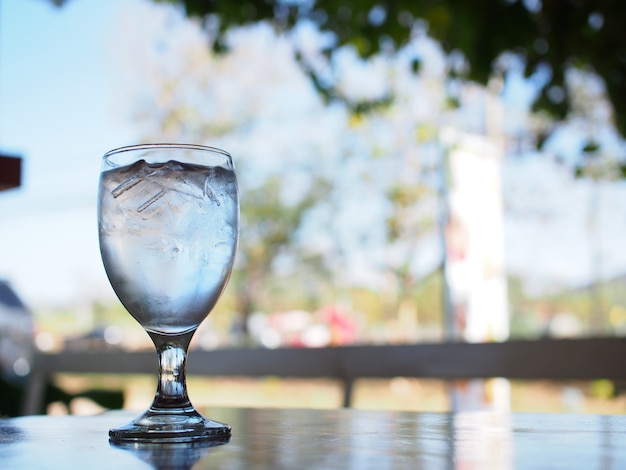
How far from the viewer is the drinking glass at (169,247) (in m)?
0.40

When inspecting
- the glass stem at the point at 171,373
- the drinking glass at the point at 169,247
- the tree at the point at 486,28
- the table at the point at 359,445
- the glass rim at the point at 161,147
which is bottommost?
the table at the point at 359,445

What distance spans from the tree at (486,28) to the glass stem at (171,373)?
52.0 inches

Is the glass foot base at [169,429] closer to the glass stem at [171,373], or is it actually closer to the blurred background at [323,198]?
the glass stem at [171,373]

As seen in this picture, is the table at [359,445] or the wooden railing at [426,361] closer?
the table at [359,445]

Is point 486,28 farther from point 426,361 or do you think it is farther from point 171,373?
point 171,373

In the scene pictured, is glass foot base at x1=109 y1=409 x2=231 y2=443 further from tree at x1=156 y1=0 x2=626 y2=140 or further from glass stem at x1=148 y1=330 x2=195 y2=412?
tree at x1=156 y1=0 x2=626 y2=140

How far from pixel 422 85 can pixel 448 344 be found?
6.72 metres

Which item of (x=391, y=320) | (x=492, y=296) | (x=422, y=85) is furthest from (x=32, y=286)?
(x=492, y=296)

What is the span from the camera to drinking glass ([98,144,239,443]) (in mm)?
395

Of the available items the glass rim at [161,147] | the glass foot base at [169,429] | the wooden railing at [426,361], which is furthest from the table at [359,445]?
the wooden railing at [426,361]

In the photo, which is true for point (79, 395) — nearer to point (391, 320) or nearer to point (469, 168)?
point (469, 168)

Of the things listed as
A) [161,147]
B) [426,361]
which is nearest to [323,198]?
[426,361]

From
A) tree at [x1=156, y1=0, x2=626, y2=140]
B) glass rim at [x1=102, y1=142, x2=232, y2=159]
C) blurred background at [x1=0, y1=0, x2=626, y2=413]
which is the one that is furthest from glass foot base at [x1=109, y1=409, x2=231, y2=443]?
blurred background at [x1=0, y1=0, x2=626, y2=413]

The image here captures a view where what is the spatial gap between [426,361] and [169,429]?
146cm
